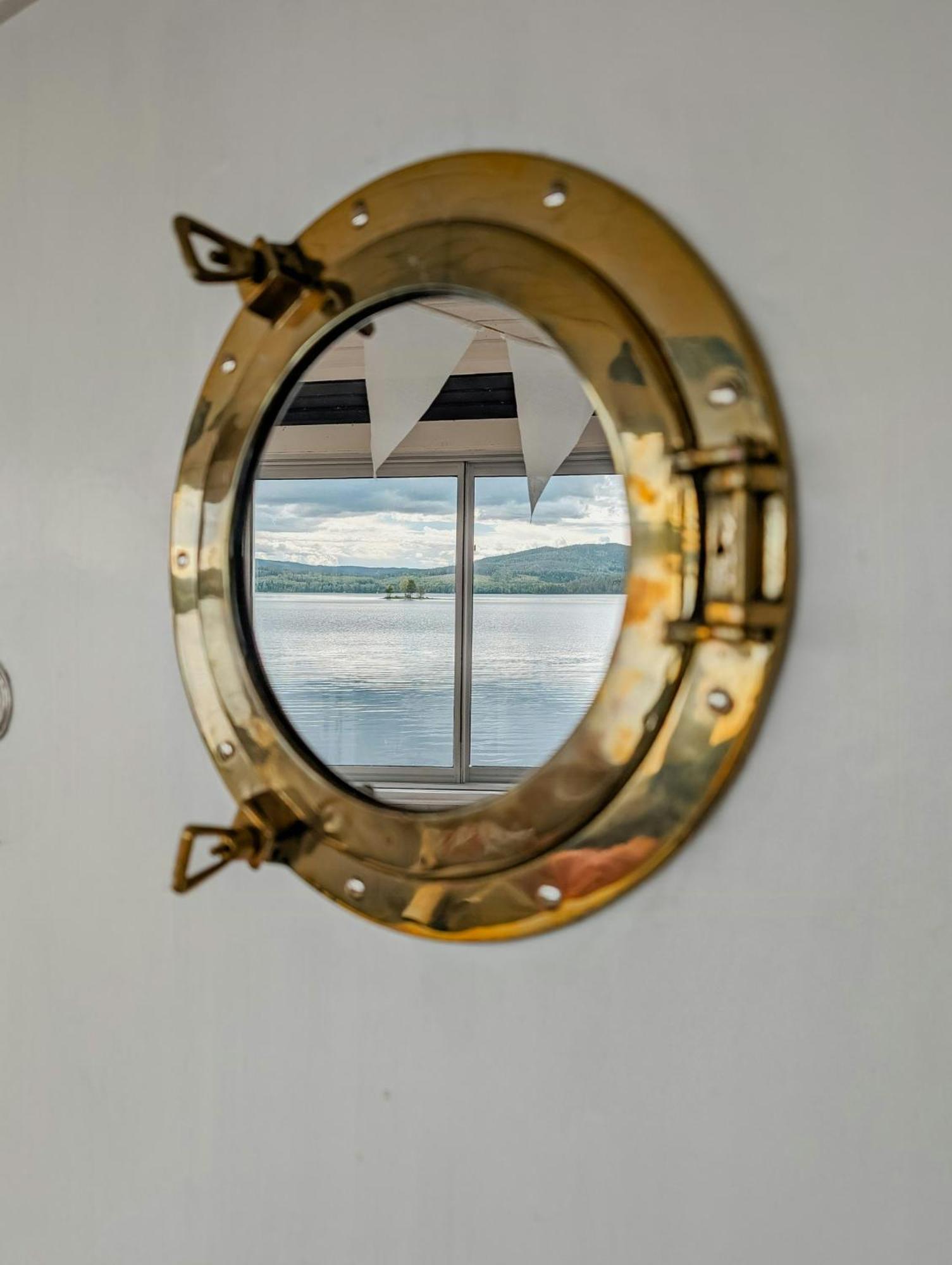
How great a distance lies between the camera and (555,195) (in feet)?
2.65

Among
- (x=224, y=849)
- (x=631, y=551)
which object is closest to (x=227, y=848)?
(x=224, y=849)

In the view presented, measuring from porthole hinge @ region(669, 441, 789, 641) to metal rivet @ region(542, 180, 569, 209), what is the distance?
0.22 m

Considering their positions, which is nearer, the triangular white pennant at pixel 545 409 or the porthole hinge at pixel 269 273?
the triangular white pennant at pixel 545 409

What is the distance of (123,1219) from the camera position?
3.29 ft

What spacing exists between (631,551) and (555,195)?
27 cm

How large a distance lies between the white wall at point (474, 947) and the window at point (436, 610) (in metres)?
0.13

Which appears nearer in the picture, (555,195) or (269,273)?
(555,195)

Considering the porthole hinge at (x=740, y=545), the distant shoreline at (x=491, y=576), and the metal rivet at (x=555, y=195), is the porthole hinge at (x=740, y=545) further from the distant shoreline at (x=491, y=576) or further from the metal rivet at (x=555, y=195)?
the metal rivet at (x=555, y=195)

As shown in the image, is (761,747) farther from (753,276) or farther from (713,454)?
(753,276)

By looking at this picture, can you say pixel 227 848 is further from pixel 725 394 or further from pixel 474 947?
pixel 725 394

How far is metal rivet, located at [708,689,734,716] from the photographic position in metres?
0.73

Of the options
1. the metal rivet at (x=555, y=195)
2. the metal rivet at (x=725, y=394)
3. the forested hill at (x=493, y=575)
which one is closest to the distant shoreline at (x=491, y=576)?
the forested hill at (x=493, y=575)

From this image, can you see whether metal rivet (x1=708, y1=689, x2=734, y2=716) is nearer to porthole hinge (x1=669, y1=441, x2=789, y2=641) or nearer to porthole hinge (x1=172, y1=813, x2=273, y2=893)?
porthole hinge (x1=669, y1=441, x2=789, y2=641)

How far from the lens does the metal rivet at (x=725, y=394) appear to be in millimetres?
734
